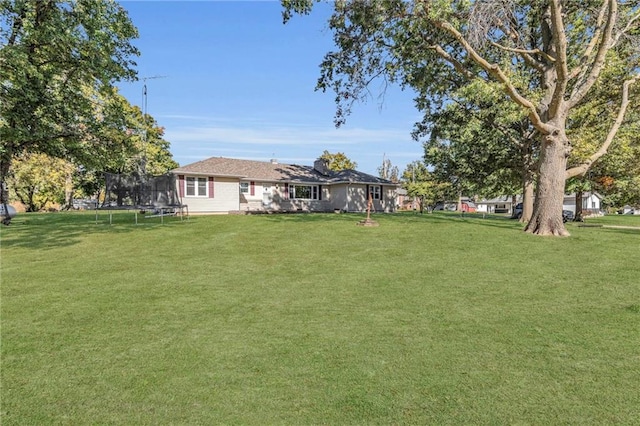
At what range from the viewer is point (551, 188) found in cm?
1178

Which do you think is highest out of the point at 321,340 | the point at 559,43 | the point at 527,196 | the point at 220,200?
the point at 559,43

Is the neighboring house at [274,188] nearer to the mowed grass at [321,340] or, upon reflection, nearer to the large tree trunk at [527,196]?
the large tree trunk at [527,196]

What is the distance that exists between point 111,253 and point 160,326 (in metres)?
5.49

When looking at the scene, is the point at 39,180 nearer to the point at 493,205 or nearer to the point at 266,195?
the point at 266,195

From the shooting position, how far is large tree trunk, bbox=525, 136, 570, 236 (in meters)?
11.7

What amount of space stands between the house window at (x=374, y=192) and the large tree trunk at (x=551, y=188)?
1855 centimetres

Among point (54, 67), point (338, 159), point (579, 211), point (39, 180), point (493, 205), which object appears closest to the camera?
point (54, 67)

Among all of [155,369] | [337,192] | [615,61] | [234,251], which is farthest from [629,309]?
[337,192]

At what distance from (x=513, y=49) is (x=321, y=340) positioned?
37.7 ft

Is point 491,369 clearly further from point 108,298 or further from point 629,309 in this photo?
point 108,298

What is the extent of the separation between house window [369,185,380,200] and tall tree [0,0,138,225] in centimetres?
1977

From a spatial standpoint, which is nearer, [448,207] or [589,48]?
[589,48]

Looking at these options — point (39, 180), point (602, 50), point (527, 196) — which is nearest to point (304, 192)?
point (527, 196)

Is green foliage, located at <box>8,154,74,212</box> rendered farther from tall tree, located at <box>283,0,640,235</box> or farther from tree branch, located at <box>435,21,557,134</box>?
tree branch, located at <box>435,21,557,134</box>
